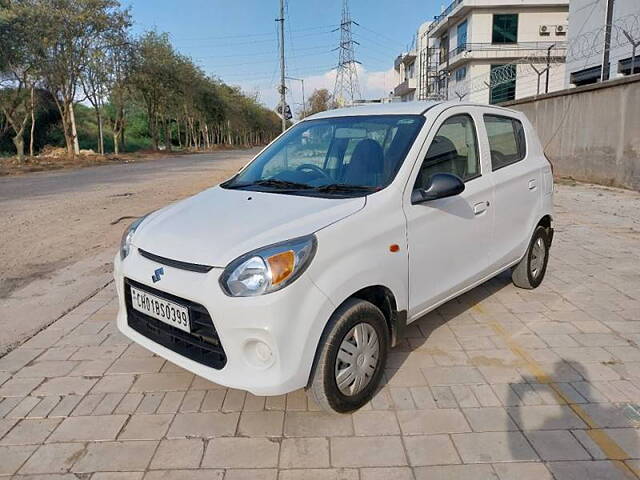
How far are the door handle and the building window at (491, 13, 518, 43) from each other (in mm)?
43648

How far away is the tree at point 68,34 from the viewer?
81.3ft

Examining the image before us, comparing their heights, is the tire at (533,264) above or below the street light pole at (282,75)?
below

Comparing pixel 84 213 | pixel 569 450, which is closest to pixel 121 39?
pixel 84 213

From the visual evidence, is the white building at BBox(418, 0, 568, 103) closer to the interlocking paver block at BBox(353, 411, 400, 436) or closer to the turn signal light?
the interlocking paver block at BBox(353, 411, 400, 436)

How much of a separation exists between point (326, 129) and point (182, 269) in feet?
6.14

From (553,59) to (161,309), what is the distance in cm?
3415

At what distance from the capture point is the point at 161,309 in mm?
2795

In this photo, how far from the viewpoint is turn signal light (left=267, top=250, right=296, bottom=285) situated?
97.1 inches

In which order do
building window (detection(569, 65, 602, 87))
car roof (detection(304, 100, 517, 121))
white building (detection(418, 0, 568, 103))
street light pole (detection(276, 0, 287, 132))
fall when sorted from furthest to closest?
white building (detection(418, 0, 568, 103))
street light pole (detection(276, 0, 287, 132))
building window (detection(569, 65, 602, 87))
car roof (detection(304, 100, 517, 121))

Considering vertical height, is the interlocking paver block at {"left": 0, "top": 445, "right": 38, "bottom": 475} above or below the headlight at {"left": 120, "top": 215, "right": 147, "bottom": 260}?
below

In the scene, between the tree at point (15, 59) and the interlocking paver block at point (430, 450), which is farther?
the tree at point (15, 59)

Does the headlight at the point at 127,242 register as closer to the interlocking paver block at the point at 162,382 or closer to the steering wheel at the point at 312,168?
the interlocking paver block at the point at 162,382

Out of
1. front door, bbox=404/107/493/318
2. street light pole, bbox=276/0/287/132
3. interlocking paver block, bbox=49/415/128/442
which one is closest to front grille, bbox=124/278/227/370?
interlocking paver block, bbox=49/415/128/442

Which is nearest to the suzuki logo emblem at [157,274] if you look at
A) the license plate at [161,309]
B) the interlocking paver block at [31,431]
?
the license plate at [161,309]
